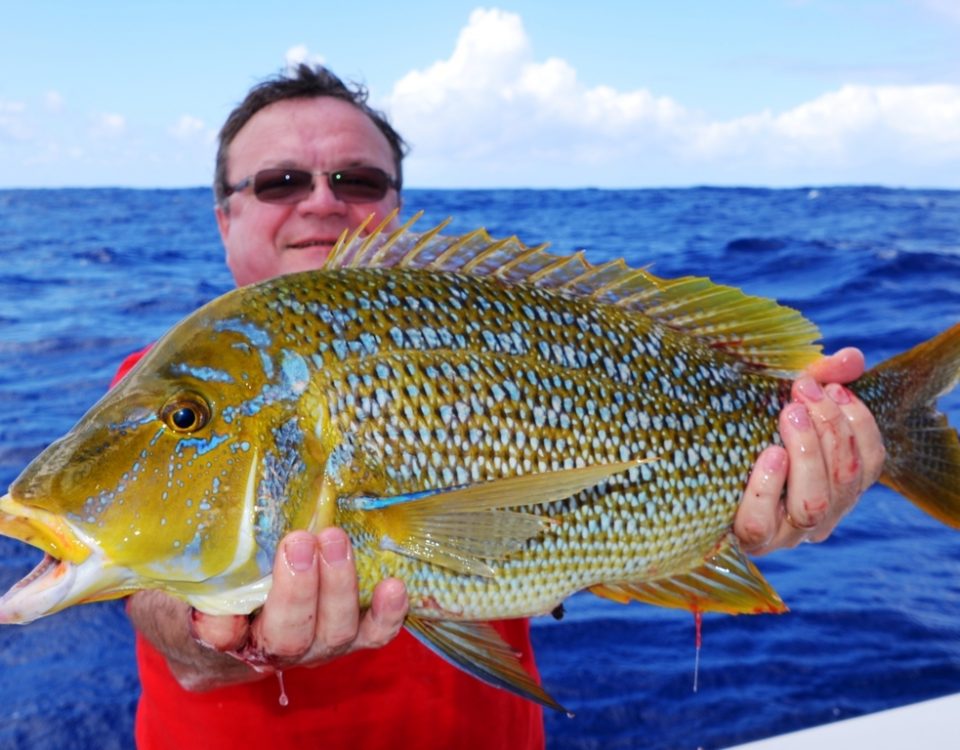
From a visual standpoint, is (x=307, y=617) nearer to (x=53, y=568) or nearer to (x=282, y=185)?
(x=53, y=568)

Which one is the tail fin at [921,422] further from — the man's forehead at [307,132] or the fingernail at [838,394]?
the man's forehead at [307,132]

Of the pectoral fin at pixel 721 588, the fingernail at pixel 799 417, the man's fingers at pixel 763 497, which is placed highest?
the fingernail at pixel 799 417

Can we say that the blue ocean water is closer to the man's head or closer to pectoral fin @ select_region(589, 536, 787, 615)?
pectoral fin @ select_region(589, 536, 787, 615)

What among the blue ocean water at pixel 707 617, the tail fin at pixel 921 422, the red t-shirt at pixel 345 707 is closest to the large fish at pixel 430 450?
the tail fin at pixel 921 422

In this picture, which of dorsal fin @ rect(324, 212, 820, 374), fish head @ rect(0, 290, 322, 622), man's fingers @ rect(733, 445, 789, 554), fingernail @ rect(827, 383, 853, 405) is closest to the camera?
fish head @ rect(0, 290, 322, 622)

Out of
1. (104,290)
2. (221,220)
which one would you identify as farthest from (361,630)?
(104,290)

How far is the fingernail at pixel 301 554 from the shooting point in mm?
2043

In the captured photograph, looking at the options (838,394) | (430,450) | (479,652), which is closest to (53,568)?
(430,450)

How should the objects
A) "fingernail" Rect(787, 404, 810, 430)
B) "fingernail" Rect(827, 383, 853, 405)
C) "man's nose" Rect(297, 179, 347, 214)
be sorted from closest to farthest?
"fingernail" Rect(787, 404, 810, 430) < "fingernail" Rect(827, 383, 853, 405) < "man's nose" Rect(297, 179, 347, 214)

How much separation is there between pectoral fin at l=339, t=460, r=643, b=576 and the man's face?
2561mm

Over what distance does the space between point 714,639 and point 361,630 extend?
462cm

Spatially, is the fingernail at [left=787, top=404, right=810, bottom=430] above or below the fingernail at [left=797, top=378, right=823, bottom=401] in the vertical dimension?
below

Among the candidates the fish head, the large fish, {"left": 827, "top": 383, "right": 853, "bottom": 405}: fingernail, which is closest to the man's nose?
the large fish

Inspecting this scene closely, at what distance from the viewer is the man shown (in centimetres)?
220
